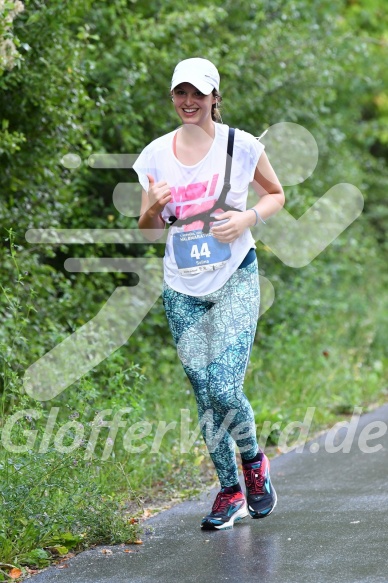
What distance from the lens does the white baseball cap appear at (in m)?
4.63

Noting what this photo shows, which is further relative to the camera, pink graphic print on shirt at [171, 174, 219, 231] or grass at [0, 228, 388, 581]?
pink graphic print on shirt at [171, 174, 219, 231]

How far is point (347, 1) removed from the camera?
59.6 feet

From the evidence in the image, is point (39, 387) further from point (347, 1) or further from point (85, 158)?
point (347, 1)

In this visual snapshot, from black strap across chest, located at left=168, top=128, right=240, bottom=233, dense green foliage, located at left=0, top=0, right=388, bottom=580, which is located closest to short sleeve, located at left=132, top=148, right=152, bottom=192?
black strap across chest, located at left=168, top=128, right=240, bottom=233

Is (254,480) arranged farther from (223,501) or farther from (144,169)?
(144,169)

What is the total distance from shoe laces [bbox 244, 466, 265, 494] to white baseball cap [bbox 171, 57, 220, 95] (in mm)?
1689

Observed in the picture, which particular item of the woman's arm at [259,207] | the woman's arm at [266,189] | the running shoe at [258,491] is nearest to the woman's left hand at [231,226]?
the woman's arm at [259,207]

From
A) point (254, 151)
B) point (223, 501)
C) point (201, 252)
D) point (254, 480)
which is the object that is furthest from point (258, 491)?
point (254, 151)

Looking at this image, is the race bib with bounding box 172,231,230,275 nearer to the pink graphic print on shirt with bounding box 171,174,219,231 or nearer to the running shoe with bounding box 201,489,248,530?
the pink graphic print on shirt with bounding box 171,174,219,231

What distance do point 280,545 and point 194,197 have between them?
4.96ft

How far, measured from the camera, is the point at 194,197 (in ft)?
15.6

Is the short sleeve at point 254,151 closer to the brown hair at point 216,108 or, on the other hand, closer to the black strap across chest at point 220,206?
the black strap across chest at point 220,206

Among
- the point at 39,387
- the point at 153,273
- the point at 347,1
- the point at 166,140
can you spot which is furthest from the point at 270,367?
the point at 347,1

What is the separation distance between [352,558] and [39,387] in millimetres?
2743
